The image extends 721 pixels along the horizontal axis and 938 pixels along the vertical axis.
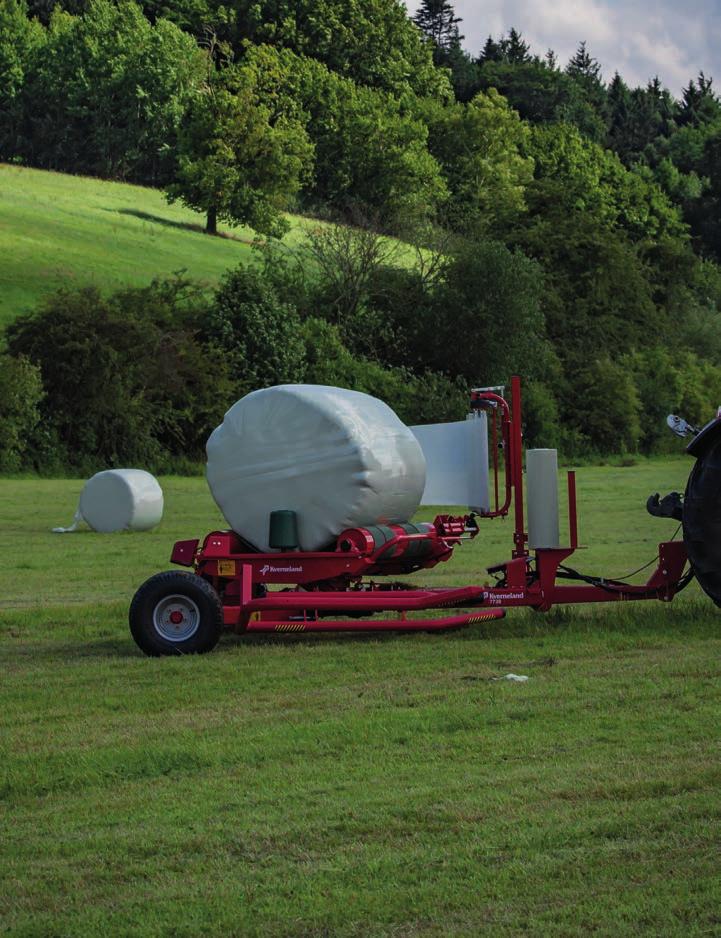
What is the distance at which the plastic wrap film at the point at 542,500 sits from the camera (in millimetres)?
12148

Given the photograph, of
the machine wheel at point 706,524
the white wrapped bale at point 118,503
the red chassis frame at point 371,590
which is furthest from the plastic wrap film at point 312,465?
the white wrapped bale at point 118,503

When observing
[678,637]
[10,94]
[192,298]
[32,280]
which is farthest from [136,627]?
[10,94]

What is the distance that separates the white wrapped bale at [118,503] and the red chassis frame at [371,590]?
13.5 meters

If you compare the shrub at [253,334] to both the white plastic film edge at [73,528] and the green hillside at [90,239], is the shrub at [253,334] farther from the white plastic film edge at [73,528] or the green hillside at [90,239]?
the white plastic film edge at [73,528]

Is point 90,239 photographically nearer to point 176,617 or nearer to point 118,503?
point 118,503

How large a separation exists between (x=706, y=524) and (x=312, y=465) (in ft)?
10.7

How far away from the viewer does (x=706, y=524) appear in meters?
11.1

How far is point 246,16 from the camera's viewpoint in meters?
117

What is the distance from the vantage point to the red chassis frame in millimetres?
11930

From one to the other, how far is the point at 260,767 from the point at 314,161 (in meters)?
99.4

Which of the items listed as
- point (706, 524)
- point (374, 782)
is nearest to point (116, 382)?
point (706, 524)

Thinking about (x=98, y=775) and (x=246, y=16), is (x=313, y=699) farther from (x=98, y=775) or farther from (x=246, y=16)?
(x=246, y=16)

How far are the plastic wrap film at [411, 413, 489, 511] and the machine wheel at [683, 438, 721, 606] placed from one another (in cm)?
220

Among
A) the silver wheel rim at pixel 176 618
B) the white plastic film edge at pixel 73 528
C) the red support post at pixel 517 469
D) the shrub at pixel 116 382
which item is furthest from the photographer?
the shrub at pixel 116 382
